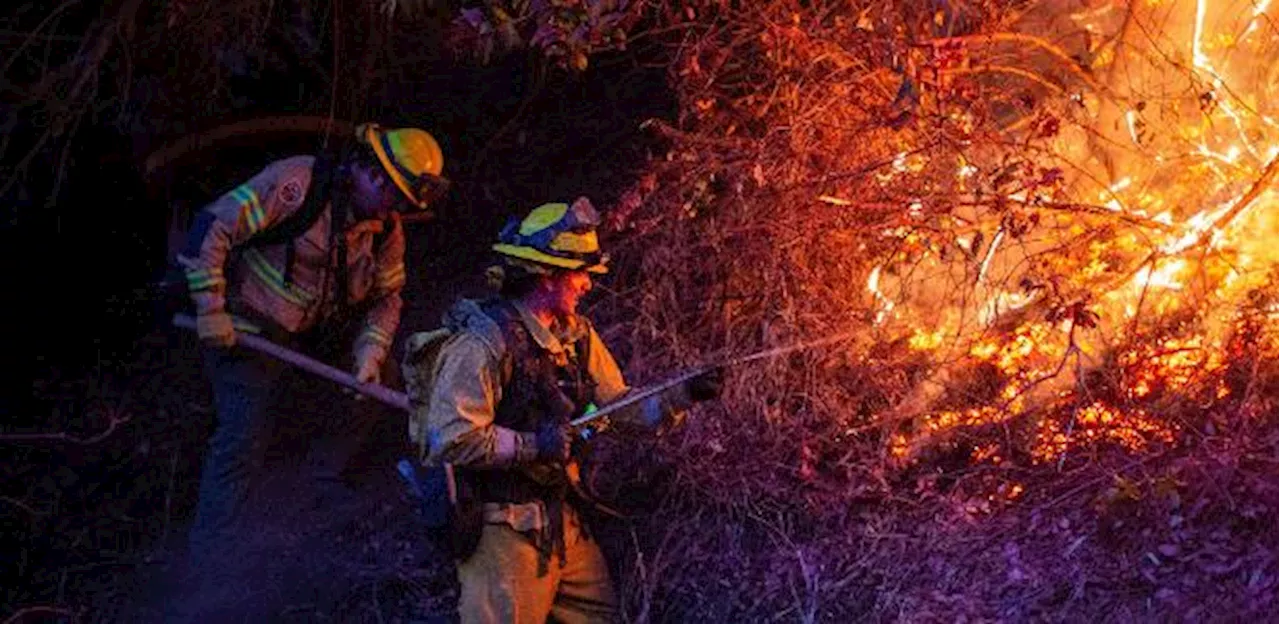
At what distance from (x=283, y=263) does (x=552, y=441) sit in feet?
7.44

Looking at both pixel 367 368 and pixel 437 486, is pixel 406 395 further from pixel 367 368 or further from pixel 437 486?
pixel 437 486

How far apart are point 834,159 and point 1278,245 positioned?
2.13m

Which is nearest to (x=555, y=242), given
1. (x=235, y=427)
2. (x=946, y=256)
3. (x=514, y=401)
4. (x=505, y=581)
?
(x=514, y=401)

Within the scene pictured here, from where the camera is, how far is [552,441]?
15.3 feet

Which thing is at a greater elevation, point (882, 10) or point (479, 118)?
point (882, 10)

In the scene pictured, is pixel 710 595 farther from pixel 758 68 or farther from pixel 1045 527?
pixel 758 68

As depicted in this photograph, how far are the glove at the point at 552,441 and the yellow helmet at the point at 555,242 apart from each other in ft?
1.99

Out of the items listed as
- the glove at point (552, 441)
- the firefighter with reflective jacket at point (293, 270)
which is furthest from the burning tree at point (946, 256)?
the firefighter with reflective jacket at point (293, 270)

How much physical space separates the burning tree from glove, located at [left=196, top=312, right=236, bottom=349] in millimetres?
2134

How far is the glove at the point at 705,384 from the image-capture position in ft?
15.4

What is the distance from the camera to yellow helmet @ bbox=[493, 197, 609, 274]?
15.2 feet

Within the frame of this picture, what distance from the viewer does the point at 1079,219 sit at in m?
5.98

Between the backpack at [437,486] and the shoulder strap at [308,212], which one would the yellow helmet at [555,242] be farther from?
the shoulder strap at [308,212]

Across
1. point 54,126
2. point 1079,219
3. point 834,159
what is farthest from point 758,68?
point 54,126
